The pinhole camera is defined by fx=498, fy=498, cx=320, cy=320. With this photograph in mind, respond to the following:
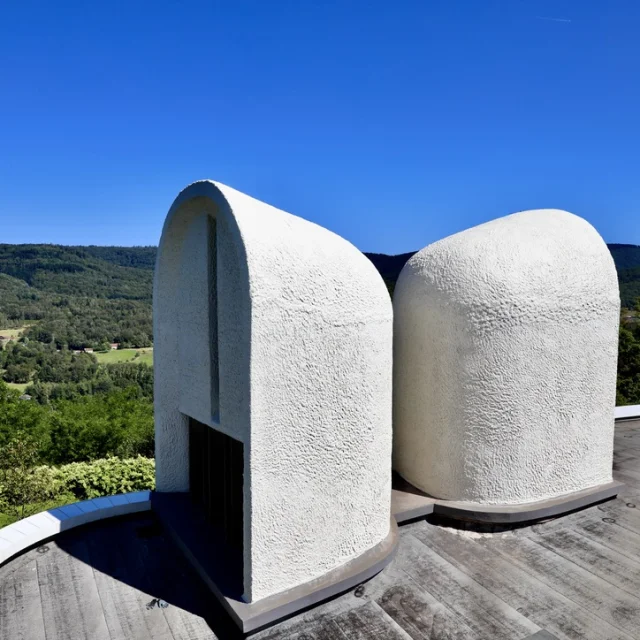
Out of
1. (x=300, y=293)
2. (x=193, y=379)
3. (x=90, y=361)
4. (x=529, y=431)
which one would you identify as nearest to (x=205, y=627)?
(x=193, y=379)

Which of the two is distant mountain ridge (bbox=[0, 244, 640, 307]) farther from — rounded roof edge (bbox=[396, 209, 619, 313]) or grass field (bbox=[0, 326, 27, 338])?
rounded roof edge (bbox=[396, 209, 619, 313])

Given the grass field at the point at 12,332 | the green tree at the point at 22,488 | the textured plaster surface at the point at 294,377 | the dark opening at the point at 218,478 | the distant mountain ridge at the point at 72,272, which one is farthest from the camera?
the distant mountain ridge at the point at 72,272

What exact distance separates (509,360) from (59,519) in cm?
699

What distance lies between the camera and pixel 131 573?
20.8 ft

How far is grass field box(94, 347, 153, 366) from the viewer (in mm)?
76250

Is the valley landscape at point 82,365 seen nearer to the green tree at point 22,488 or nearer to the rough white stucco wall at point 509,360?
the green tree at point 22,488

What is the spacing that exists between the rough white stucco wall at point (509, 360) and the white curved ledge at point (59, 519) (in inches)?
180

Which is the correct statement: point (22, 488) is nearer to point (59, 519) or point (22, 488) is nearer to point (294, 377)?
point (59, 519)

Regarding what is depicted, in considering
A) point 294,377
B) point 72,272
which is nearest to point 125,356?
point 72,272

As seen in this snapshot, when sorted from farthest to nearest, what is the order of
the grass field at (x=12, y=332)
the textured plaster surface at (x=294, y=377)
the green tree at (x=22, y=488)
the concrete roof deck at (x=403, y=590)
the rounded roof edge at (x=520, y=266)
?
the grass field at (x=12, y=332) < the green tree at (x=22, y=488) < the rounded roof edge at (x=520, y=266) < the concrete roof deck at (x=403, y=590) < the textured plaster surface at (x=294, y=377)

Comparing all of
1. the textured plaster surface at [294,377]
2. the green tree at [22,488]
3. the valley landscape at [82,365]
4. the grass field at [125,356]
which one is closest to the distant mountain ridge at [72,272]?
the valley landscape at [82,365]

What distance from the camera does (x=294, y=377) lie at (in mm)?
5332

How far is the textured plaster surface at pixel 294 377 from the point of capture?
16.7 ft

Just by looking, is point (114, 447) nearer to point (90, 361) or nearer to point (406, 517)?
point (406, 517)
